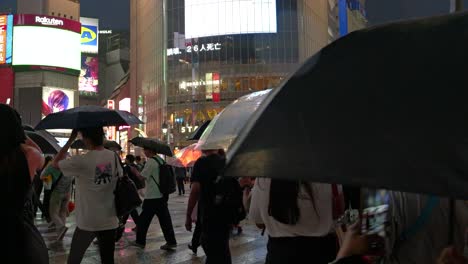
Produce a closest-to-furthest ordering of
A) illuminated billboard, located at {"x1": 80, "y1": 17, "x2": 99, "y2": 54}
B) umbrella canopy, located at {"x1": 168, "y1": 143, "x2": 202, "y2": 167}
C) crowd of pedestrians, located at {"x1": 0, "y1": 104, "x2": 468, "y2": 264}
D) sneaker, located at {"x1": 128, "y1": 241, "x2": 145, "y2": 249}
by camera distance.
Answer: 1. crowd of pedestrians, located at {"x1": 0, "y1": 104, "x2": 468, "y2": 264}
2. sneaker, located at {"x1": 128, "y1": 241, "x2": 145, "y2": 249}
3. umbrella canopy, located at {"x1": 168, "y1": 143, "x2": 202, "y2": 167}
4. illuminated billboard, located at {"x1": 80, "y1": 17, "x2": 99, "y2": 54}

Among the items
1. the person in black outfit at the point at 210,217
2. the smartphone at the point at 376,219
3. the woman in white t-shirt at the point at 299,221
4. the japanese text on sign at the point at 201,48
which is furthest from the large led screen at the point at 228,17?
the smartphone at the point at 376,219

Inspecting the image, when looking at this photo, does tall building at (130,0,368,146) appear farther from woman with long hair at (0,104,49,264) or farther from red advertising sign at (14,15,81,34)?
woman with long hair at (0,104,49,264)

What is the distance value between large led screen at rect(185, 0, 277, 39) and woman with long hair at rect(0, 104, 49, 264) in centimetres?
6608

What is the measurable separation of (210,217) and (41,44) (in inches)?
2825

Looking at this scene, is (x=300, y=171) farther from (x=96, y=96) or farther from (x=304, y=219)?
(x=96, y=96)

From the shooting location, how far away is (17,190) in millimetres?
3180

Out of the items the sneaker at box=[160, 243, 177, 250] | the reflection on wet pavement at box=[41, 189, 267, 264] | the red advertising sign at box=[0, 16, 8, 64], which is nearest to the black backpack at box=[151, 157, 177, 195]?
the sneaker at box=[160, 243, 177, 250]

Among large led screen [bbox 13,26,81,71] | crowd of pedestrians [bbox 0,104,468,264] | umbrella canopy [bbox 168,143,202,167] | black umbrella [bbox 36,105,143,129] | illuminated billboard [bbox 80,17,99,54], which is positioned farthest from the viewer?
illuminated billboard [bbox 80,17,99,54]

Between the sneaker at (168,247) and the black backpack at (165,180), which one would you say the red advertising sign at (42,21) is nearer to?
the black backpack at (165,180)

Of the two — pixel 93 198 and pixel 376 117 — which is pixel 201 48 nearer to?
pixel 93 198

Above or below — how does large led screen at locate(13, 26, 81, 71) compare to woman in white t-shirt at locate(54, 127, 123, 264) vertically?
above

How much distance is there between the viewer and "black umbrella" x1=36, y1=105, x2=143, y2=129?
6008 millimetres

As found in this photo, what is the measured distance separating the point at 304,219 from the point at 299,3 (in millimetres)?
69250

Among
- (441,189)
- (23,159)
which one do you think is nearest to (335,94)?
(441,189)
